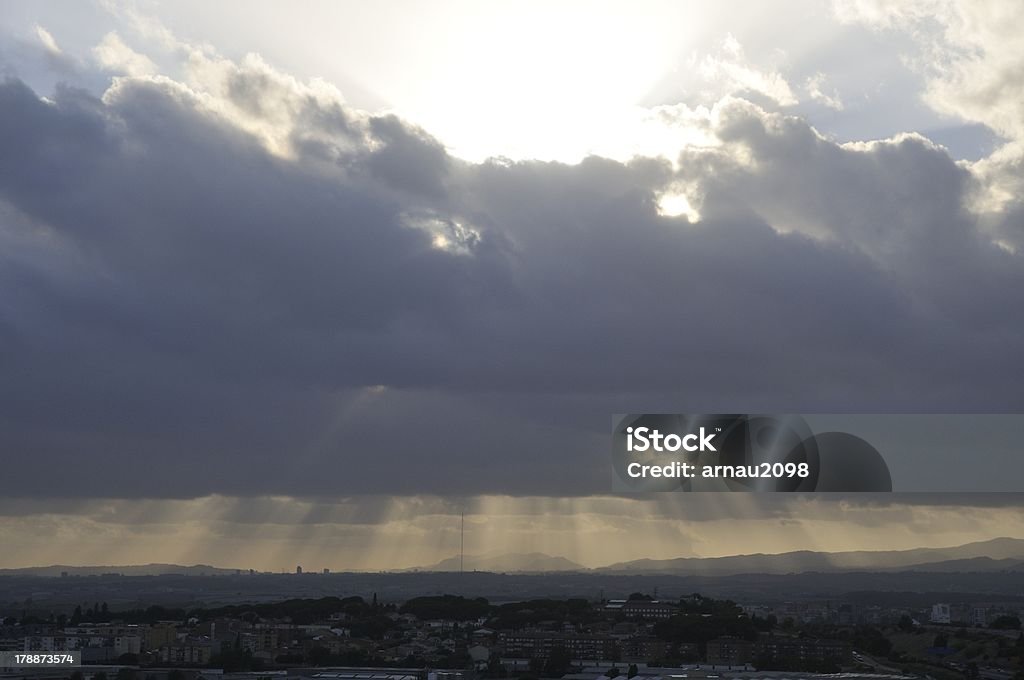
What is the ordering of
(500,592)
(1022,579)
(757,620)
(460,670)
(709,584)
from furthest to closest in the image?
(500,592) → (709,584) → (1022,579) → (757,620) → (460,670)

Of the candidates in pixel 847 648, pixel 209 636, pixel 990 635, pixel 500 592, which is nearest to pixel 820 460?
pixel 847 648

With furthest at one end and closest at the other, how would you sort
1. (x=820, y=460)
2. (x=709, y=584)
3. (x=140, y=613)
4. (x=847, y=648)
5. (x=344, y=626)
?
(x=709, y=584) → (x=140, y=613) → (x=344, y=626) → (x=847, y=648) → (x=820, y=460)

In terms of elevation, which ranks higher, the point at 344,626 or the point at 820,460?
the point at 820,460

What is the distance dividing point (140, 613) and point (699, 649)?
1854 inches

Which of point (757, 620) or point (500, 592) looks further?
point (500, 592)

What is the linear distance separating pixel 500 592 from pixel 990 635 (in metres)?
76.3

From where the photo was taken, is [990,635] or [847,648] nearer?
[847,648]

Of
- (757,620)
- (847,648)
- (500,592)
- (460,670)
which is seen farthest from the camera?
(500,592)

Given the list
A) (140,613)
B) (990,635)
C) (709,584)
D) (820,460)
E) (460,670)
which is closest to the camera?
(820,460)

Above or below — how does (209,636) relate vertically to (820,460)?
below

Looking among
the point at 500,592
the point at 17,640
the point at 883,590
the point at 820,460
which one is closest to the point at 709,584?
the point at 883,590

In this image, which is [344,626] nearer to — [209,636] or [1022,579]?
[209,636]

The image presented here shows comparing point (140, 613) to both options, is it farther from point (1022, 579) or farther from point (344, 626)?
point (1022, 579)

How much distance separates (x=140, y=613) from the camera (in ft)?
306
